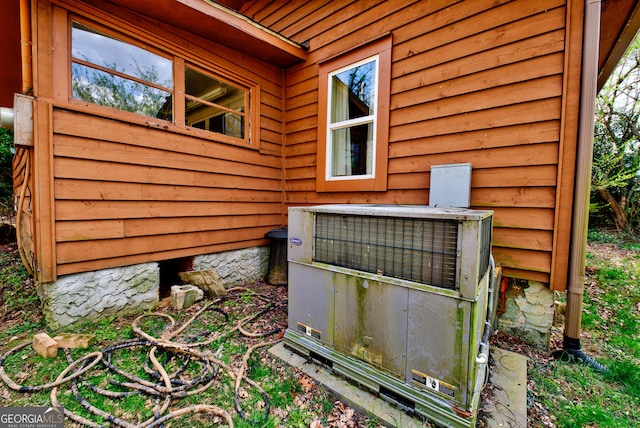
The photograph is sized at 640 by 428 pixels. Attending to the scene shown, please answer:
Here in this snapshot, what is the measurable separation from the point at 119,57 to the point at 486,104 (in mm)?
3888

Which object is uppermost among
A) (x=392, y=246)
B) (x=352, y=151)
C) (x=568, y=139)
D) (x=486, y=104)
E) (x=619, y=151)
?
(x=619, y=151)

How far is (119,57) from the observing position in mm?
2791

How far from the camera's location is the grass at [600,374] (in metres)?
1.64

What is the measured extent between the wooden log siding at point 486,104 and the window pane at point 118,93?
2.57 m

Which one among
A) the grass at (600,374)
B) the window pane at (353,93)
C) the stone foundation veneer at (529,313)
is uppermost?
the window pane at (353,93)

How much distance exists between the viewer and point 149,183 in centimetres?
297

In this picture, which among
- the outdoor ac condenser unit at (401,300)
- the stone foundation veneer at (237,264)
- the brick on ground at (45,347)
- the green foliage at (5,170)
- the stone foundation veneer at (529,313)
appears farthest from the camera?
the green foliage at (5,170)

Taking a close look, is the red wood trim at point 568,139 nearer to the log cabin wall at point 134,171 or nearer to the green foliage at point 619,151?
the log cabin wall at point 134,171

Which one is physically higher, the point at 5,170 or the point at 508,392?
the point at 5,170

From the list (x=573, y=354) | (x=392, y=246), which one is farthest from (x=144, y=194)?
(x=573, y=354)

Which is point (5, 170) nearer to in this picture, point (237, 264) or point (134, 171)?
point (134, 171)

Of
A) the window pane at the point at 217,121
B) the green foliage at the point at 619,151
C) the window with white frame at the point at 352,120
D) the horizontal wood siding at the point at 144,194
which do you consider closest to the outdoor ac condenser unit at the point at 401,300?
the window with white frame at the point at 352,120

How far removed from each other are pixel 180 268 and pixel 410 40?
411 cm

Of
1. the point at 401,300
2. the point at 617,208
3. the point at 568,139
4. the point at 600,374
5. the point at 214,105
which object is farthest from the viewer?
the point at 617,208
